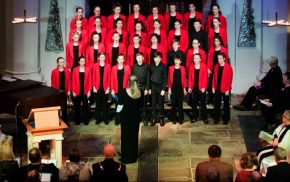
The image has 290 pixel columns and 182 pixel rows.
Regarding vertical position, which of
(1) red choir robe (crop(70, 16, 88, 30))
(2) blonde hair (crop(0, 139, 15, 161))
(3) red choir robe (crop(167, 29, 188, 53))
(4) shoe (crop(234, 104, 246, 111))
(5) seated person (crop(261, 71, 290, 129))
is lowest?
(2) blonde hair (crop(0, 139, 15, 161))

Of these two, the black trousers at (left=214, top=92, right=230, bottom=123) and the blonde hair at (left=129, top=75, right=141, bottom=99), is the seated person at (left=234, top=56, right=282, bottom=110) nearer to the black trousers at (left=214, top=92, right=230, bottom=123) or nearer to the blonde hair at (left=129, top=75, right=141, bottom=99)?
the black trousers at (left=214, top=92, right=230, bottom=123)

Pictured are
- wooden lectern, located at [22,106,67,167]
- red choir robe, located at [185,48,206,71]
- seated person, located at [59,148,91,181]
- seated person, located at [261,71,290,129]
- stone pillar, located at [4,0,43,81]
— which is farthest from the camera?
stone pillar, located at [4,0,43,81]

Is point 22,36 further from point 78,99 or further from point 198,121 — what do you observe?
point 198,121

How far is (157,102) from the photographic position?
14.4m

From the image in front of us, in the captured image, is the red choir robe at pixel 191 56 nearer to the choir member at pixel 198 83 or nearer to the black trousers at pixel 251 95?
the choir member at pixel 198 83

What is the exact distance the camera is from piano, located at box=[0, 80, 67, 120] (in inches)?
476

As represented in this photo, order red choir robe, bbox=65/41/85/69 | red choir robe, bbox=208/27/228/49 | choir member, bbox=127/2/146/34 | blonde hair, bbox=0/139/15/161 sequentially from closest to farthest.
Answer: blonde hair, bbox=0/139/15/161
red choir robe, bbox=65/41/85/69
red choir robe, bbox=208/27/228/49
choir member, bbox=127/2/146/34

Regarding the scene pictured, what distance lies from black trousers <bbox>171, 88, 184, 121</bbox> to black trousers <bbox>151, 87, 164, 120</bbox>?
224 millimetres

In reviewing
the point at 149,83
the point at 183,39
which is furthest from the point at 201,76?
the point at 183,39

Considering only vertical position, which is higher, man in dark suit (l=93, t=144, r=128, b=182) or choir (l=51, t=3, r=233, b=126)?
choir (l=51, t=3, r=233, b=126)

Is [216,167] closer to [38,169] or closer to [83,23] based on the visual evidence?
[38,169]

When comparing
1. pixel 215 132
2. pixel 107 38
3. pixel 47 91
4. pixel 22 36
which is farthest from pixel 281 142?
pixel 22 36

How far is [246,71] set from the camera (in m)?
16.3

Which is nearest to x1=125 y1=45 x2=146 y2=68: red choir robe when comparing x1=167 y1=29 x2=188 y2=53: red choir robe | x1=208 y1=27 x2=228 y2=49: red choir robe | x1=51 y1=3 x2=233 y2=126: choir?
x1=51 y1=3 x2=233 y2=126: choir
